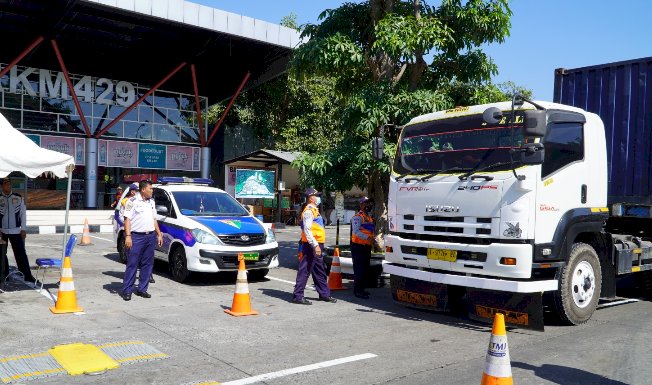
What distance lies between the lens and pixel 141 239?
8.81m

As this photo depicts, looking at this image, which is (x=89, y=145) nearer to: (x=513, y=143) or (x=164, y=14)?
(x=164, y=14)

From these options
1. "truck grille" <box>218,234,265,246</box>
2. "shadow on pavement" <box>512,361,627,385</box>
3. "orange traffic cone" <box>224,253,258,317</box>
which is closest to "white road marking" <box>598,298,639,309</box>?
"shadow on pavement" <box>512,361,627,385</box>

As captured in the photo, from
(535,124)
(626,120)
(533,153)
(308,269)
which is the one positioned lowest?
(308,269)

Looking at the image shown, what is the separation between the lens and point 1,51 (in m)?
24.1

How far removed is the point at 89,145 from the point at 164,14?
756cm

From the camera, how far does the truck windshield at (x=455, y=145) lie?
7.26 meters

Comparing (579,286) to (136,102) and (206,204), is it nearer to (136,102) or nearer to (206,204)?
(206,204)

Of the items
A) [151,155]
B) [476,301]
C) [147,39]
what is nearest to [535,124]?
[476,301]

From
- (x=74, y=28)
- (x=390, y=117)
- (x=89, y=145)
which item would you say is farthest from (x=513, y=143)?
(x=89, y=145)

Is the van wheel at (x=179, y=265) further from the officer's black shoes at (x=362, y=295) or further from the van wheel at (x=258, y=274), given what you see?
the officer's black shoes at (x=362, y=295)

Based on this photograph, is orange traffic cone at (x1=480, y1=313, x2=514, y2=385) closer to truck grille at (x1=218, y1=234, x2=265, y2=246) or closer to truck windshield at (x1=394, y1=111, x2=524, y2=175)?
truck windshield at (x1=394, y1=111, x2=524, y2=175)

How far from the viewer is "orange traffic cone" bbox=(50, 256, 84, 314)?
7696mm

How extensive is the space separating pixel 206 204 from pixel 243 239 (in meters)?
1.42

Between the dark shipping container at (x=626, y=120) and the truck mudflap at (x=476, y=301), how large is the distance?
3.26 m
